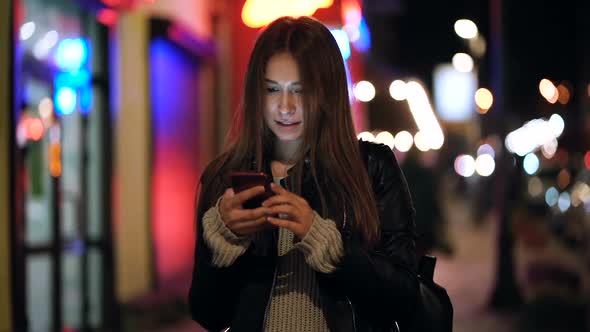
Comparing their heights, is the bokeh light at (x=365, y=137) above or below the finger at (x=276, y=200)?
above

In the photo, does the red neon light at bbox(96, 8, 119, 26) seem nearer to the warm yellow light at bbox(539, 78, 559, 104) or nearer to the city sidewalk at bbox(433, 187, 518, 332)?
the city sidewalk at bbox(433, 187, 518, 332)

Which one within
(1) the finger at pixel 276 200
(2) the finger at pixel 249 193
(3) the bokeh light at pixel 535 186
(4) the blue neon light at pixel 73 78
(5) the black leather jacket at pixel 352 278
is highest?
(4) the blue neon light at pixel 73 78

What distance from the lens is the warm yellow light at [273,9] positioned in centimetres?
951

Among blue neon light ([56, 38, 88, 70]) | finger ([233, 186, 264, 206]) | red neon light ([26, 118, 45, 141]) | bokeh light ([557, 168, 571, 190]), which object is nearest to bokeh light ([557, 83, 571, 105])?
bokeh light ([557, 168, 571, 190])

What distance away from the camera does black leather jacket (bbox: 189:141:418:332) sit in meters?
2.16

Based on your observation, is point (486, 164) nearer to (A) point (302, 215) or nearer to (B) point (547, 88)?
(B) point (547, 88)

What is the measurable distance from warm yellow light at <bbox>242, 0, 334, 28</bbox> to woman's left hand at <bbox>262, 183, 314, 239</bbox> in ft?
23.3

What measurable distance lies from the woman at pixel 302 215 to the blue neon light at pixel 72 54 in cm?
538

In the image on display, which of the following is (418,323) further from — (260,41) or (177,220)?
(177,220)

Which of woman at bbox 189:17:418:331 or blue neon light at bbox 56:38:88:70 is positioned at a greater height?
blue neon light at bbox 56:38:88:70

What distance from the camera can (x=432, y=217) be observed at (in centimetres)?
1204

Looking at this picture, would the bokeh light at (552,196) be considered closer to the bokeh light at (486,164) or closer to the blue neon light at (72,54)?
the bokeh light at (486,164)

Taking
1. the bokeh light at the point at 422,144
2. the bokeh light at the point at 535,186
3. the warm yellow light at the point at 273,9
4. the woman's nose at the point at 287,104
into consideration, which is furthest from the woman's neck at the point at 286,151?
the bokeh light at the point at 535,186

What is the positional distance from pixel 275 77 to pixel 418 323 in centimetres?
81
